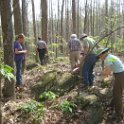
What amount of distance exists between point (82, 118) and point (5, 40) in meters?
2.87

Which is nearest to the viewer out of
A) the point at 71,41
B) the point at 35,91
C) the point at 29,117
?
the point at 29,117

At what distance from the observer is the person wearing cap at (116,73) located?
7129 millimetres

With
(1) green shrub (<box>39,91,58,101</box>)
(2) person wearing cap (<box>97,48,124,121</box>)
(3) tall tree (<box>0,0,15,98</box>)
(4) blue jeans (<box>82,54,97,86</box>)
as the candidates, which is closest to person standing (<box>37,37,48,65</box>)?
(4) blue jeans (<box>82,54,97,86</box>)

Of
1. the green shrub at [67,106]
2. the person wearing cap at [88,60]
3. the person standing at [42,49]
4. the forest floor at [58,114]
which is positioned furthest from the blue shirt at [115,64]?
the person standing at [42,49]

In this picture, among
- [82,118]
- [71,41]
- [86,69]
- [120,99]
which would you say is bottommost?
[82,118]

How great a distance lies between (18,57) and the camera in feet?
31.5

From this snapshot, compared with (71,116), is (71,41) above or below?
above

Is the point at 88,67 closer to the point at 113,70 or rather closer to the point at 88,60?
the point at 88,60

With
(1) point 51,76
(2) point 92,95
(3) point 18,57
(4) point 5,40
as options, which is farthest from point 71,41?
(4) point 5,40

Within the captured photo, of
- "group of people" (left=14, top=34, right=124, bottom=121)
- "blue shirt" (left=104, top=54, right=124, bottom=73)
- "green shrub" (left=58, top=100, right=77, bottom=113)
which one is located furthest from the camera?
"green shrub" (left=58, top=100, right=77, bottom=113)

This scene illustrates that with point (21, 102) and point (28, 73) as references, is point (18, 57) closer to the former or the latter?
point (21, 102)

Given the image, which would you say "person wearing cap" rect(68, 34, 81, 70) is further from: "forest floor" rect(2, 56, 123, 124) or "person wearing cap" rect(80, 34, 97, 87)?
"forest floor" rect(2, 56, 123, 124)

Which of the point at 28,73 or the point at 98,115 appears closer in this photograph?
the point at 98,115

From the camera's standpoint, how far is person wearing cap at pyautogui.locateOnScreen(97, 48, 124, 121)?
7.13 metres
